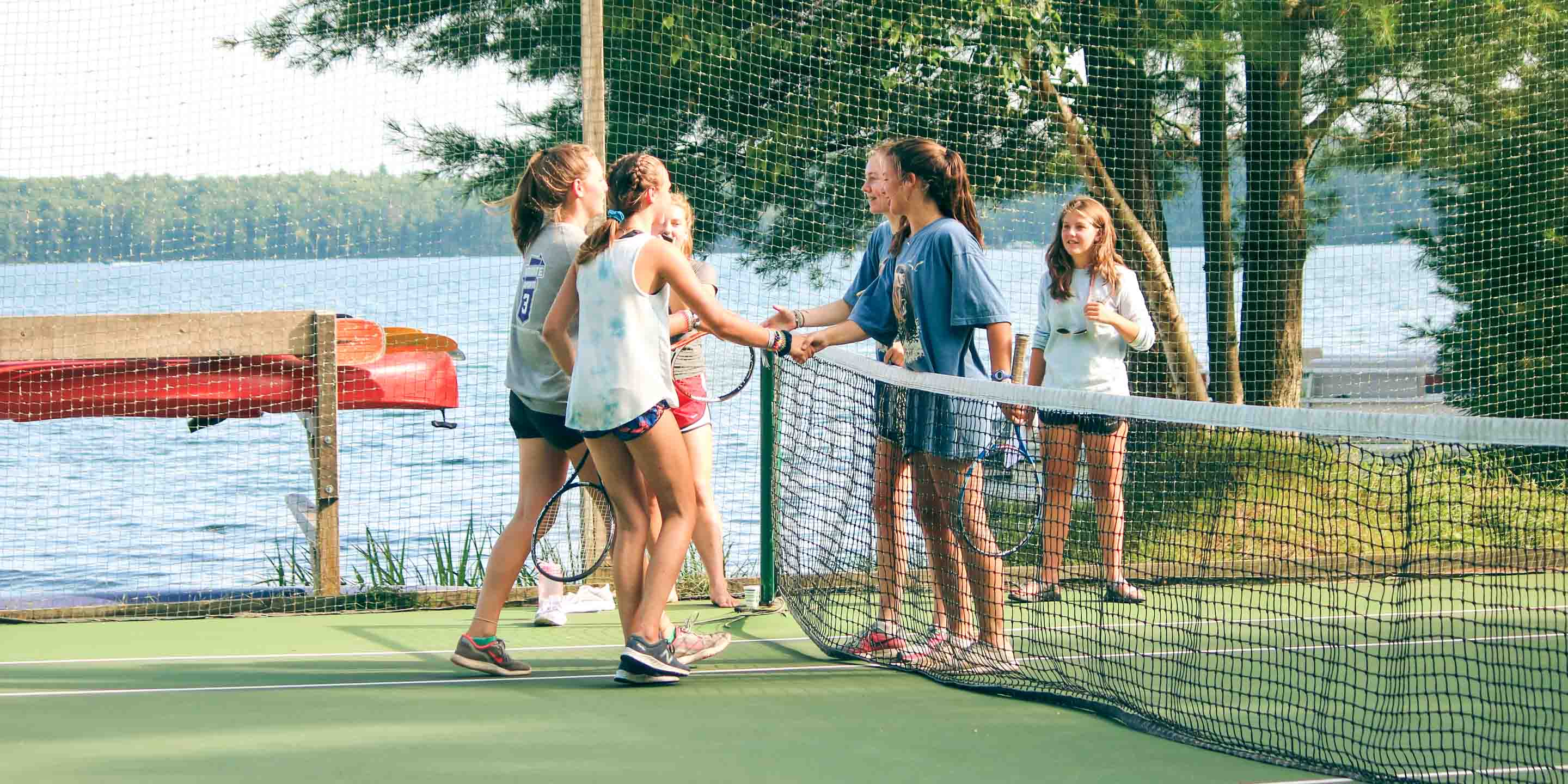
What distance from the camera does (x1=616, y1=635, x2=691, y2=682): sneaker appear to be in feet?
14.5

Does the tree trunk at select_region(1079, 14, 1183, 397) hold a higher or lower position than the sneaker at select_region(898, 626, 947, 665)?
higher

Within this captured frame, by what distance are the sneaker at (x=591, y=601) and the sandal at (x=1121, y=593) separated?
1847mm

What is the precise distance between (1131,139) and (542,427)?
20.4 ft

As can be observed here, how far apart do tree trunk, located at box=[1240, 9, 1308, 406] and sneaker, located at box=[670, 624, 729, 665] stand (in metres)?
5.85

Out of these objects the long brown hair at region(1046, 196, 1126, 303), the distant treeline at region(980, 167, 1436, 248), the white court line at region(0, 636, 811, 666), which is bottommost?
the white court line at region(0, 636, 811, 666)

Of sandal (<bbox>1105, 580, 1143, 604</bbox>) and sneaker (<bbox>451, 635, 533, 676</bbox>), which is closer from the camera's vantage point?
sneaker (<bbox>451, 635, 533, 676</bbox>)

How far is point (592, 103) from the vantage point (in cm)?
613

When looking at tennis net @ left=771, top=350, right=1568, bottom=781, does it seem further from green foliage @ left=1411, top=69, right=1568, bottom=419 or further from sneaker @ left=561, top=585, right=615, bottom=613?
green foliage @ left=1411, top=69, right=1568, bottom=419

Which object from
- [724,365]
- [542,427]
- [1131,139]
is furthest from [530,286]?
[1131,139]

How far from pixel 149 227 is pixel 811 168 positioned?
3.57m

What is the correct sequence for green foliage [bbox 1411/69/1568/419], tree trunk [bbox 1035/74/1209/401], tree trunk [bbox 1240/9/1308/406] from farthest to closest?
1. tree trunk [bbox 1240/9/1308/406]
2. tree trunk [bbox 1035/74/1209/401]
3. green foliage [bbox 1411/69/1568/419]

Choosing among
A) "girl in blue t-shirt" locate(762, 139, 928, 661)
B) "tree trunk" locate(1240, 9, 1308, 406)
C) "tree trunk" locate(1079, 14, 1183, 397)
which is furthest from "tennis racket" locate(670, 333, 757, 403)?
"tree trunk" locate(1240, 9, 1308, 406)

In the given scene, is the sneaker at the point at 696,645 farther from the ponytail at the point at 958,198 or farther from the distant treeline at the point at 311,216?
the distant treeline at the point at 311,216

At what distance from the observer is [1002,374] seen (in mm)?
4484
